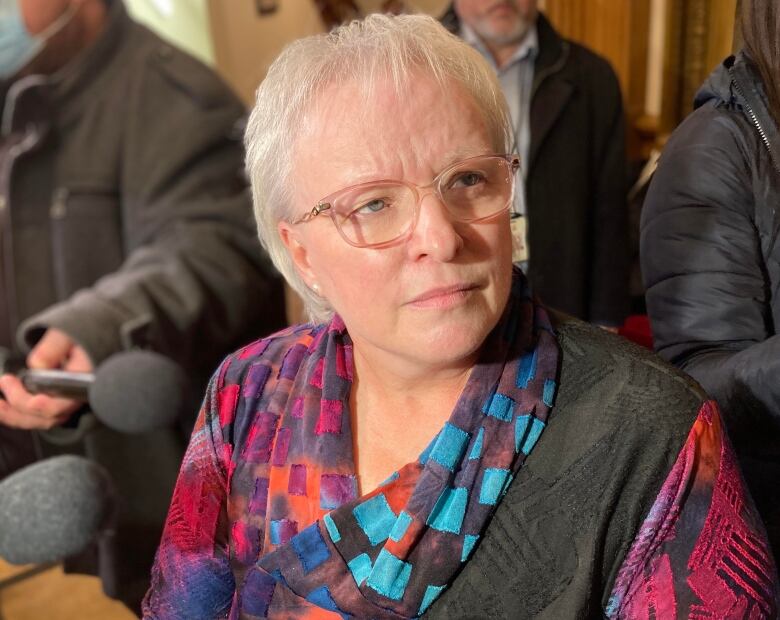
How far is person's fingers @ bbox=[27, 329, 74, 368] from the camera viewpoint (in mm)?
1987

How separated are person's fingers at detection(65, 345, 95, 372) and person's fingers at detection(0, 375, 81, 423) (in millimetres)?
110

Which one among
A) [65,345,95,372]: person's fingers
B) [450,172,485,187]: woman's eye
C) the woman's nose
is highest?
[450,172,485,187]: woman's eye

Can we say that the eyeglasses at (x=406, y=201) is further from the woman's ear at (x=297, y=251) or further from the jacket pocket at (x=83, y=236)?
the jacket pocket at (x=83, y=236)

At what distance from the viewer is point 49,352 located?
2002 mm

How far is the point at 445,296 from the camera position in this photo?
0.94m

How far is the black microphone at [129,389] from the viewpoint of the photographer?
1.76 meters

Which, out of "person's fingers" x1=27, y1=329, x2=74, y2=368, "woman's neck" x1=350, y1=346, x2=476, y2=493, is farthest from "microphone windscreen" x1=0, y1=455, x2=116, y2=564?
"woman's neck" x1=350, y1=346, x2=476, y2=493

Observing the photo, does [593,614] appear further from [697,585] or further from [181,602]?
[181,602]

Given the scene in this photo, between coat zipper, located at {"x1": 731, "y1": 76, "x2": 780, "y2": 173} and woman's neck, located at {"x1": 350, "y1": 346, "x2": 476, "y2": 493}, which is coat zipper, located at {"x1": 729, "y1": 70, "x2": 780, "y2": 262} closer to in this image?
coat zipper, located at {"x1": 731, "y1": 76, "x2": 780, "y2": 173}

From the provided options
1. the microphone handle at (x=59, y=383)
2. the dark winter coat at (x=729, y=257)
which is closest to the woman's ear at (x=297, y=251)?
the dark winter coat at (x=729, y=257)

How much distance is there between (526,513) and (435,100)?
0.48m

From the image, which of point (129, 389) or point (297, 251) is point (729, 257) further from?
point (129, 389)

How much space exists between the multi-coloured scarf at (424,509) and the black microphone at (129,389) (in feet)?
2.54

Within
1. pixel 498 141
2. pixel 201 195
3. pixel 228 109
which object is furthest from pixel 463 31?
pixel 498 141
